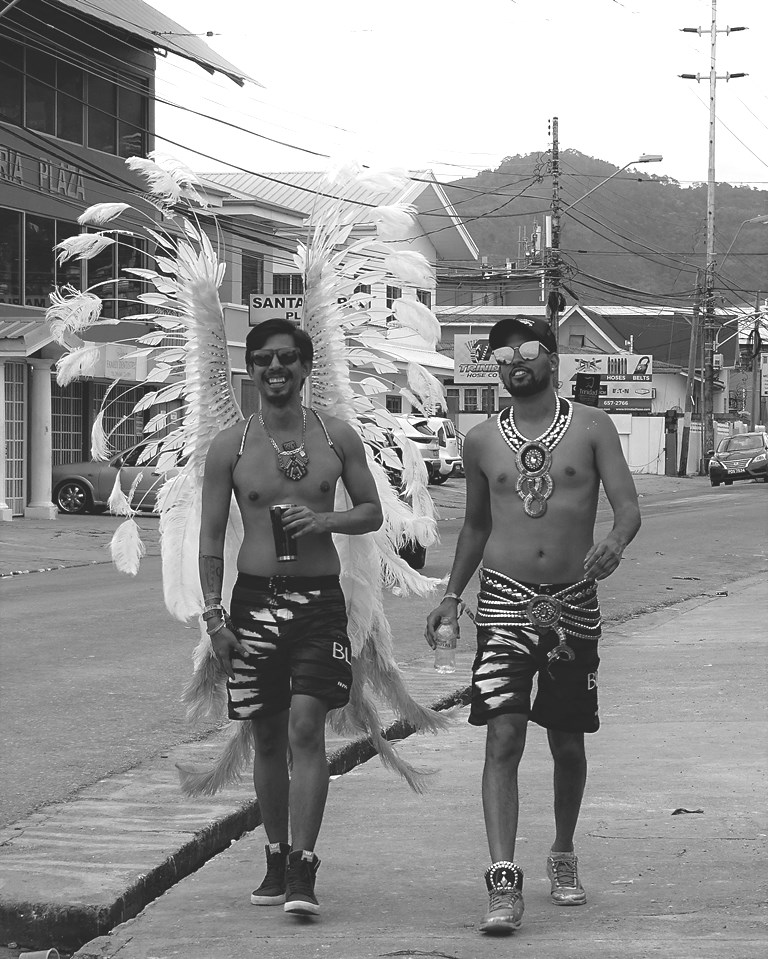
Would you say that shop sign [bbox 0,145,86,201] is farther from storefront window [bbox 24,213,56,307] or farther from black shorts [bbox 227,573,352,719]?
black shorts [bbox 227,573,352,719]

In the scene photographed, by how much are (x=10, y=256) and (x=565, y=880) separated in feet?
88.6

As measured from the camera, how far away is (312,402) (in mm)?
5684

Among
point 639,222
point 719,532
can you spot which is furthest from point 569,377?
point 639,222

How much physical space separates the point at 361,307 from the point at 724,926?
272 cm

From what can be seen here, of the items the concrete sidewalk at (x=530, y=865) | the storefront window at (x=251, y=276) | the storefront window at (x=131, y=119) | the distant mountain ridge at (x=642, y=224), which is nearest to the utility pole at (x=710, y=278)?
the storefront window at (x=251, y=276)

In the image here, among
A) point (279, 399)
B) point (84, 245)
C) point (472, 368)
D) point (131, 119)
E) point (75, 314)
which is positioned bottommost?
point (279, 399)

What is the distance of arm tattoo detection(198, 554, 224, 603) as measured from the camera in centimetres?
519

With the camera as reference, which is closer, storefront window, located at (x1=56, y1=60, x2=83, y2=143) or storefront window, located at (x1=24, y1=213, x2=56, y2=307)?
storefront window, located at (x1=24, y1=213, x2=56, y2=307)

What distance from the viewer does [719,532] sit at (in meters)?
25.2

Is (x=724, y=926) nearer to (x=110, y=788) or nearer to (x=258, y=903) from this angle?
(x=258, y=903)

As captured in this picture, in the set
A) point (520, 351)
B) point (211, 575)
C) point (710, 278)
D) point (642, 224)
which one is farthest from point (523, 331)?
point (642, 224)

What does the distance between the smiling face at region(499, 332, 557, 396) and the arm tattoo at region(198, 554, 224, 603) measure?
117cm

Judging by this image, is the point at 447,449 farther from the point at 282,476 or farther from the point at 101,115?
the point at 282,476

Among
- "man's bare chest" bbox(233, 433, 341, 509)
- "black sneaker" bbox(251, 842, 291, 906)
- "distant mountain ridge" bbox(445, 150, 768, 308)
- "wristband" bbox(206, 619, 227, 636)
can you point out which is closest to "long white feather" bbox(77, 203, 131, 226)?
"man's bare chest" bbox(233, 433, 341, 509)
